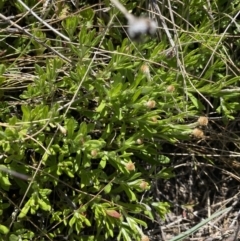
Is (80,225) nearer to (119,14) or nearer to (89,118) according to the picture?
(89,118)

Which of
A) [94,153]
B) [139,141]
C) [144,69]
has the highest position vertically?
[144,69]

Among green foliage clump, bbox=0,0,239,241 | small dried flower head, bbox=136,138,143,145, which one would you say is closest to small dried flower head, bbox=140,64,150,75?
green foliage clump, bbox=0,0,239,241

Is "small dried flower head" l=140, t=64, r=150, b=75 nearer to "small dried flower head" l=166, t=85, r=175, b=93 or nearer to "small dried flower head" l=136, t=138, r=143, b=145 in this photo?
"small dried flower head" l=166, t=85, r=175, b=93

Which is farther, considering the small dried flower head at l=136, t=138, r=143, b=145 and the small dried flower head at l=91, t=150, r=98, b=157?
the small dried flower head at l=136, t=138, r=143, b=145

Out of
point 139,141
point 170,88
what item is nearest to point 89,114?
point 139,141

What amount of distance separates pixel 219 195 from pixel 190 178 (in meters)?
0.17

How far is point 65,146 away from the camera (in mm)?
1864

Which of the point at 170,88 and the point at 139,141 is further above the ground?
the point at 170,88


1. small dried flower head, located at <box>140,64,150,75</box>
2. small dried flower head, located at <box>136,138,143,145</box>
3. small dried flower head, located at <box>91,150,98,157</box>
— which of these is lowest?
small dried flower head, located at <box>136,138,143,145</box>

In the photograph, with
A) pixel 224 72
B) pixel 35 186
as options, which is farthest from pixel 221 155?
pixel 35 186

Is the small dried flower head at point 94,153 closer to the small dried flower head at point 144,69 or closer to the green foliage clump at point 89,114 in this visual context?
the green foliage clump at point 89,114

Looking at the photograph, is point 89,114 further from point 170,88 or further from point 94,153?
point 170,88

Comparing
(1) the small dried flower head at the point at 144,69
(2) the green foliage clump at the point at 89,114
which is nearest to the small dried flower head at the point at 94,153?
(2) the green foliage clump at the point at 89,114

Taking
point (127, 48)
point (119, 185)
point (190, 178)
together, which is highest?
point (127, 48)
